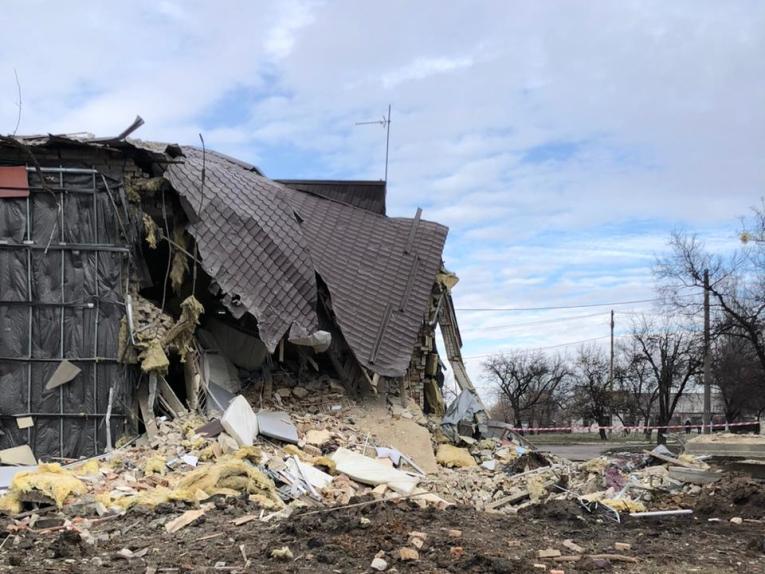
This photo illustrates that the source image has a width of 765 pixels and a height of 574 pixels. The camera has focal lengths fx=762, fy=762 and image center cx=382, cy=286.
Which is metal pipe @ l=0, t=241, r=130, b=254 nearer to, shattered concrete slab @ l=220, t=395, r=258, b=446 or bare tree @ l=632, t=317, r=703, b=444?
shattered concrete slab @ l=220, t=395, r=258, b=446

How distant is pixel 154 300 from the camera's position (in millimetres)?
13992

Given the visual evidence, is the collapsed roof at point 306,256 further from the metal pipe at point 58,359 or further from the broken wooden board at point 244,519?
the broken wooden board at point 244,519

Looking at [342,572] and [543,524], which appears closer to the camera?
[342,572]

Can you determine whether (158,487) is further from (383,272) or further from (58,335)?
(383,272)

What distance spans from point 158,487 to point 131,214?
5.16m

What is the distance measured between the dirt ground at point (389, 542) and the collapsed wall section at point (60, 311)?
4330mm


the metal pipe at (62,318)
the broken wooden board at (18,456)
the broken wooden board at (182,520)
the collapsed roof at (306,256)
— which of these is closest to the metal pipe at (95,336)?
the metal pipe at (62,318)

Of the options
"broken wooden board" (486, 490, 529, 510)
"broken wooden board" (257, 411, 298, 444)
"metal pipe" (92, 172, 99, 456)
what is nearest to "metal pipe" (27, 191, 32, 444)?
"metal pipe" (92, 172, 99, 456)

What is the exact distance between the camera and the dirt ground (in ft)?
20.7

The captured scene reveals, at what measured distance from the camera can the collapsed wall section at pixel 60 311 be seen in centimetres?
1190

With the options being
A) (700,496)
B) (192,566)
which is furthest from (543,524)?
(192,566)

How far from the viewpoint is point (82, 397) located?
39.7 ft

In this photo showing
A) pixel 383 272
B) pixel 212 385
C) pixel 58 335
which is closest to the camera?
pixel 58 335

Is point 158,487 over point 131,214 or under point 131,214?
under
